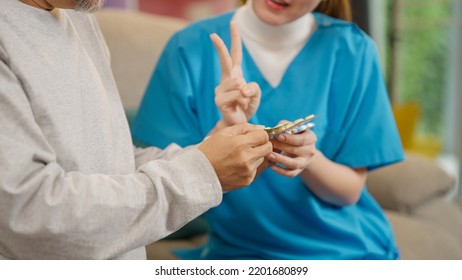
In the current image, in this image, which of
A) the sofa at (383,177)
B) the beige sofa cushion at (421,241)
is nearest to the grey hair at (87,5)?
the sofa at (383,177)

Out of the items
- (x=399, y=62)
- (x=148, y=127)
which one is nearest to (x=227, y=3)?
(x=399, y=62)

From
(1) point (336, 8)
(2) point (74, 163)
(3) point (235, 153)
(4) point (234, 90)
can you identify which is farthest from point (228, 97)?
(1) point (336, 8)

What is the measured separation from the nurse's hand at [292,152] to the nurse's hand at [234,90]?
94mm

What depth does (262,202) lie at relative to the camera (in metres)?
1.44

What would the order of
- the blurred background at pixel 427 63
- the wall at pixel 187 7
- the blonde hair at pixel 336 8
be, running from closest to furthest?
the blonde hair at pixel 336 8, the wall at pixel 187 7, the blurred background at pixel 427 63

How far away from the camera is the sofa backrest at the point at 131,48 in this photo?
6.73 feet

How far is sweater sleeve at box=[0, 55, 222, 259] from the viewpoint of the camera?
0.84 metres

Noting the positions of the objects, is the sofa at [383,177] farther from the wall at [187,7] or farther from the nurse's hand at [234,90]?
the wall at [187,7]

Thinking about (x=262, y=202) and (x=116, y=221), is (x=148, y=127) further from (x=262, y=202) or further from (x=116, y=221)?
(x=116, y=221)

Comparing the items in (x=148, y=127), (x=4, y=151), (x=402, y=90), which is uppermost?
(x=4, y=151)

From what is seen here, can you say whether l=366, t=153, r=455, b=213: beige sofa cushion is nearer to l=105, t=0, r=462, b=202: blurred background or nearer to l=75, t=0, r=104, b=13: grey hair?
l=75, t=0, r=104, b=13: grey hair

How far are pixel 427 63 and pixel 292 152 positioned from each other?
4.03m

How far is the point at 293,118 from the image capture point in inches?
55.7

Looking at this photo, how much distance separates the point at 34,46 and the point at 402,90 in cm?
446
